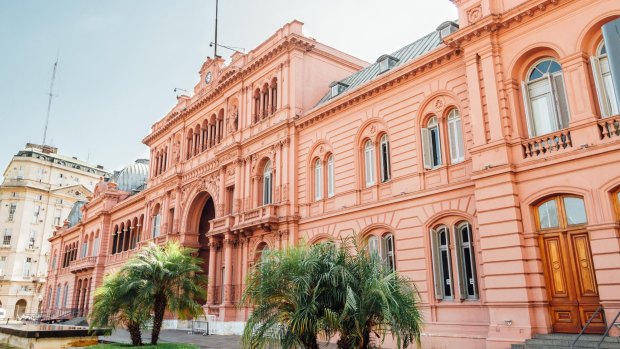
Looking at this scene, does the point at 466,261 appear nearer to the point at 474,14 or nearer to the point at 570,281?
the point at 570,281

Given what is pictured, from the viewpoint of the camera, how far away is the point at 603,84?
14.8 m

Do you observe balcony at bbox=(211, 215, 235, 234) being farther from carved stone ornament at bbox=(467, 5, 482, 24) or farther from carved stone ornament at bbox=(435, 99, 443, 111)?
carved stone ornament at bbox=(467, 5, 482, 24)

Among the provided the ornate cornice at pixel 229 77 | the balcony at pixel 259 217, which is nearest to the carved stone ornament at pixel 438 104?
the balcony at pixel 259 217

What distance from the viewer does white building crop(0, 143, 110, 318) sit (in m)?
76.6

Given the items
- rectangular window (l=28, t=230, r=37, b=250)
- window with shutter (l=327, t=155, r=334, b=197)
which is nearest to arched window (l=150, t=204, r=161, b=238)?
window with shutter (l=327, t=155, r=334, b=197)

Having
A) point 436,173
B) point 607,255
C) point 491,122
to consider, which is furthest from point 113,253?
point 607,255

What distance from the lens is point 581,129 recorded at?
14492 millimetres

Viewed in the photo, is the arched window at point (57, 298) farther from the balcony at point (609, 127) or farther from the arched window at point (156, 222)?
the balcony at point (609, 127)

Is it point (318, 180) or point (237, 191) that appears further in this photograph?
point (237, 191)

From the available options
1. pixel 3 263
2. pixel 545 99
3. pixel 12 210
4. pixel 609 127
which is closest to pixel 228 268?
pixel 545 99

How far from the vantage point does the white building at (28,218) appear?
251 feet

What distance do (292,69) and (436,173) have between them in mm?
12445

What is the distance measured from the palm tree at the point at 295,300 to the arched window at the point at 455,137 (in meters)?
9.85

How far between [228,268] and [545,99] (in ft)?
65.8
